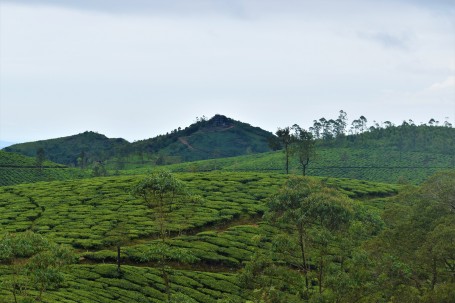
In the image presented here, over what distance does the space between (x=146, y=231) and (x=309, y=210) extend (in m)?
31.6

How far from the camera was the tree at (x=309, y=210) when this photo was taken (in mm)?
38812

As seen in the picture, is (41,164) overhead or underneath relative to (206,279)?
overhead

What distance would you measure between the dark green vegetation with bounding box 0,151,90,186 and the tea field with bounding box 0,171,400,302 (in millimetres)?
45597

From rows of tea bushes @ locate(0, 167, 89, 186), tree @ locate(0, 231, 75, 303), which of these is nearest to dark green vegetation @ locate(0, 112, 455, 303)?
tree @ locate(0, 231, 75, 303)

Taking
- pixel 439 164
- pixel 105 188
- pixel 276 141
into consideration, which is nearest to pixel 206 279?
pixel 105 188

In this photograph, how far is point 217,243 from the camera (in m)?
62.9

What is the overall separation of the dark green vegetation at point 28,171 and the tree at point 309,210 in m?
113

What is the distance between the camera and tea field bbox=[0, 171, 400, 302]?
48.4m

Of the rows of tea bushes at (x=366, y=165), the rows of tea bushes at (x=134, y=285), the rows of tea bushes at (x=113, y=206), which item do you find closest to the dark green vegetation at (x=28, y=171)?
the rows of tea bushes at (x=366, y=165)

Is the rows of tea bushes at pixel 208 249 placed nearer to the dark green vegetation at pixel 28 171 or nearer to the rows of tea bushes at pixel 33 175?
the rows of tea bushes at pixel 33 175

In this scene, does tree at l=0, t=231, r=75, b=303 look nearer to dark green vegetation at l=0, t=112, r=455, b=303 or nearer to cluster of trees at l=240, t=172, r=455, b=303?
dark green vegetation at l=0, t=112, r=455, b=303

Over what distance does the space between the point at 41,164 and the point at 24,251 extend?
127 m

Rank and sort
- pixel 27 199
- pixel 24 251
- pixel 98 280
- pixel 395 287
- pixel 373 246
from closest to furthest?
pixel 24 251 → pixel 395 287 → pixel 373 246 → pixel 98 280 → pixel 27 199

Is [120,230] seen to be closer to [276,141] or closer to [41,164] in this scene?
[276,141]
